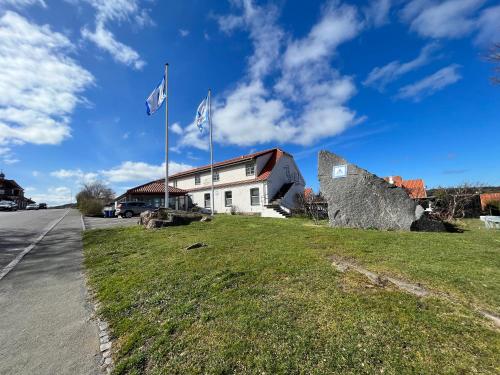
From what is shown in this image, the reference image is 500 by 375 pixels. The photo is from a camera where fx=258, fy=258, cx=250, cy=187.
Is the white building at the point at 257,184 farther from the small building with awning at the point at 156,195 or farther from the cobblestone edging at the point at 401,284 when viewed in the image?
the cobblestone edging at the point at 401,284

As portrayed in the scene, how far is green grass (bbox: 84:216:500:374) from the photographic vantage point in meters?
2.54

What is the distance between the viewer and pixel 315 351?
266 centimetres

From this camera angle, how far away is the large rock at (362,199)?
34.0 ft

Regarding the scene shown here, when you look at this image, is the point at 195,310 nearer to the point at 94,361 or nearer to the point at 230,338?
the point at 230,338

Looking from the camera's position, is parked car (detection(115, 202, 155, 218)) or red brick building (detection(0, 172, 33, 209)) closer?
parked car (detection(115, 202, 155, 218))

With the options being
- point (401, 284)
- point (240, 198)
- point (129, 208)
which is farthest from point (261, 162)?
point (401, 284)

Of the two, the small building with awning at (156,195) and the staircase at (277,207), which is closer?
the staircase at (277,207)

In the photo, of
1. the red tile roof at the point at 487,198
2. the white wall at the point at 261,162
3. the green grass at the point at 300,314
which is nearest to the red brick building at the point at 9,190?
the white wall at the point at 261,162

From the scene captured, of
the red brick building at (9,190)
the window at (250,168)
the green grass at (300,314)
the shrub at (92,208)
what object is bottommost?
the green grass at (300,314)

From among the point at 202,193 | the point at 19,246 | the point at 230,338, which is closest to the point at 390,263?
the point at 230,338

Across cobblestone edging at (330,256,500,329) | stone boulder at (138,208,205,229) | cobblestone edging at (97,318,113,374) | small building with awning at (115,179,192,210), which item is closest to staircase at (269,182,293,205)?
stone boulder at (138,208,205,229)

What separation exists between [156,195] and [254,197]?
13177 millimetres

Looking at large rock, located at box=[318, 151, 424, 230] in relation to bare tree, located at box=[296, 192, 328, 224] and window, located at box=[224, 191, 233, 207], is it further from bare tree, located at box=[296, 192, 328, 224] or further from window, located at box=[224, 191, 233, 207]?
window, located at box=[224, 191, 233, 207]

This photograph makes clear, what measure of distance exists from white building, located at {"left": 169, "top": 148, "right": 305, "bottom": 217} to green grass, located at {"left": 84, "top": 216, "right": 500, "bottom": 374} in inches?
694
